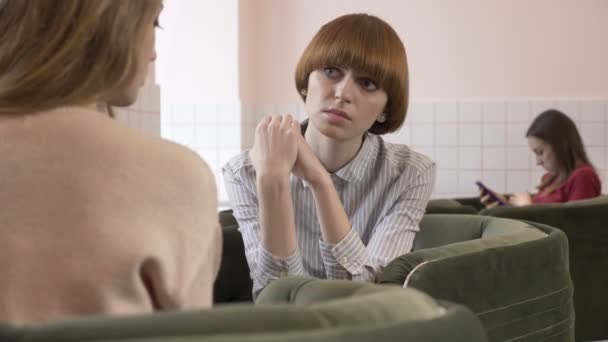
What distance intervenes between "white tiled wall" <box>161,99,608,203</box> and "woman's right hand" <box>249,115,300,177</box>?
3294 millimetres

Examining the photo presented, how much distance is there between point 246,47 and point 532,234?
3.82m

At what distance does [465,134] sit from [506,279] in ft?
12.0

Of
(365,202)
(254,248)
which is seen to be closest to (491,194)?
(365,202)

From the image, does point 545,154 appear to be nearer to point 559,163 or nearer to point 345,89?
point 559,163

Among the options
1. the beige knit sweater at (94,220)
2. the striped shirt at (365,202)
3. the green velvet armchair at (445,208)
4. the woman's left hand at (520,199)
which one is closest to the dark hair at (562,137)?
the woman's left hand at (520,199)

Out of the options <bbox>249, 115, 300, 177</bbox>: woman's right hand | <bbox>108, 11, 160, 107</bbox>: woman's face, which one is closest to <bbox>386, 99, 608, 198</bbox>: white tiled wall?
<bbox>249, 115, 300, 177</bbox>: woman's right hand

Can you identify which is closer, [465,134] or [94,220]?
[94,220]

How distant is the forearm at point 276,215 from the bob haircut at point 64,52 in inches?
34.8

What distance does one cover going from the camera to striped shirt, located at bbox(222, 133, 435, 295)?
199 cm

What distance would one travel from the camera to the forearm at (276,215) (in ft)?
6.01

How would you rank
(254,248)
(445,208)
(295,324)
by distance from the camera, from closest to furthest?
(295,324) → (254,248) → (445,208)

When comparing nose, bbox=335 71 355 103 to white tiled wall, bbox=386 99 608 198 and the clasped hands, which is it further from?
white tiled wall, bbox=386 99 608 198

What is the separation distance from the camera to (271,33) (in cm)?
552

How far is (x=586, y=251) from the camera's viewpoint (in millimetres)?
3322
